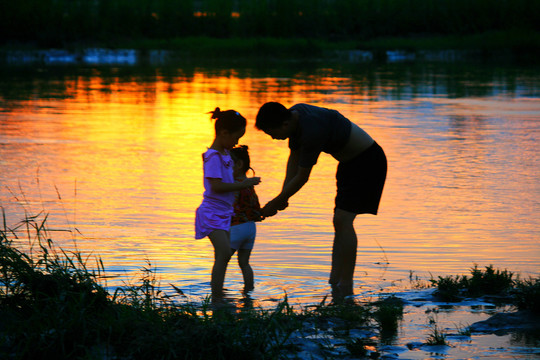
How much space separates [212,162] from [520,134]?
10.9 meters

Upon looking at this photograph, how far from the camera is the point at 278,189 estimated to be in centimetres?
985

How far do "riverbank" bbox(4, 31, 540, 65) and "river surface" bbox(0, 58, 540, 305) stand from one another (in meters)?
32.4

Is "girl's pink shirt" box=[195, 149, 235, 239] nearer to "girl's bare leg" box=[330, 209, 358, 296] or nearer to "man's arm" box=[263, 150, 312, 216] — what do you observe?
"man's arm" box=[263, 150, 312, 216]

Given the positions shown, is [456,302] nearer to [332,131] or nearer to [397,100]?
[332,131]

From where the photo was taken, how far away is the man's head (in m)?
5.45

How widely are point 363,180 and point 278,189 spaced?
3934mm

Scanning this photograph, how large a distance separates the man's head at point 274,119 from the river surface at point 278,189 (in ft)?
3.70

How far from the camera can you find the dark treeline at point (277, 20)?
72.9 metres

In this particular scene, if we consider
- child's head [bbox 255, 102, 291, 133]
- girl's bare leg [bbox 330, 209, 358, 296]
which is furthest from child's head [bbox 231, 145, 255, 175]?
girl's bare leg [bbox 330, 209, 358, 296]

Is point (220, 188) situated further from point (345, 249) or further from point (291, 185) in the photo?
point (345, 249)

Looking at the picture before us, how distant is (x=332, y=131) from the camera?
18.7ft

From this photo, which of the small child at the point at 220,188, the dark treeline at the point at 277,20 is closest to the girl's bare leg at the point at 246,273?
the small child at the point at 220,188

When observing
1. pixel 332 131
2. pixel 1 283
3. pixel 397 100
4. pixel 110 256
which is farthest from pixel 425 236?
pixel 397 100

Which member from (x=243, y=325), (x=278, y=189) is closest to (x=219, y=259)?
(x=243, y=325)
